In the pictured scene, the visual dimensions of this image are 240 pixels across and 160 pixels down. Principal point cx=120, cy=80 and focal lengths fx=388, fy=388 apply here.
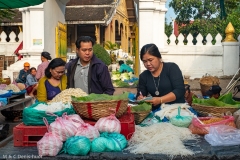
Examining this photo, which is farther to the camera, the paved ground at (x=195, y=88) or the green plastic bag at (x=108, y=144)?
the paved ground at (x=195, y=88)

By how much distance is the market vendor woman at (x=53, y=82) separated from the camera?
4.24 metres

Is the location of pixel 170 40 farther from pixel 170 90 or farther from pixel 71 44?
pixel 71 44

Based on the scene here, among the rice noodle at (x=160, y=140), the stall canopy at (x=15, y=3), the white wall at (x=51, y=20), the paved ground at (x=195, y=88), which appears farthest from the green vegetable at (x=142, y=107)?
the white wall at (x=51, y=20)

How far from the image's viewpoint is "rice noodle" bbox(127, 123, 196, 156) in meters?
2.62

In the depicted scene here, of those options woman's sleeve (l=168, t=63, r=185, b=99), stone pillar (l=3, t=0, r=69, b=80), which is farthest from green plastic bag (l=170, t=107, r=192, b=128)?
stone pillar (l=3, t=0, r=69, b=80)

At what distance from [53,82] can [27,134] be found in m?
1.53

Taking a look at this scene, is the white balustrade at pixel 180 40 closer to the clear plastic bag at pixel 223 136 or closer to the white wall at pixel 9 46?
the white wall at pixel 9 46

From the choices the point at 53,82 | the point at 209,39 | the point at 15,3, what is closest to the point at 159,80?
the point at 53,82

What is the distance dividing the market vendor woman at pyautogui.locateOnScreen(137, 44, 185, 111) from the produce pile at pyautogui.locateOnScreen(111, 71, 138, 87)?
766 cm

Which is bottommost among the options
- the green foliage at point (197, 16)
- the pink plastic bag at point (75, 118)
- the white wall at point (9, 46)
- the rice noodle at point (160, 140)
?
the rice noodle at point (160, 140)

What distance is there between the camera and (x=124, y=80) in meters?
12.6

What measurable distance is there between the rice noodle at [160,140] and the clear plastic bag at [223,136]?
0.57 feet

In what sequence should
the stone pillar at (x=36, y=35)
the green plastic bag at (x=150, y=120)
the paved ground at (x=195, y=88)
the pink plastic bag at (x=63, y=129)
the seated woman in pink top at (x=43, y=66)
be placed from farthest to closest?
1. the stone pillar at (x=36, y=35)
2. the paved ground at (x=195, y=88)
3. the seated woman in pink top at (x=43, y=66)
4. the green plastic bag at (x=150, y=120)
5. the pink plastic bag at (x=63, y=129)

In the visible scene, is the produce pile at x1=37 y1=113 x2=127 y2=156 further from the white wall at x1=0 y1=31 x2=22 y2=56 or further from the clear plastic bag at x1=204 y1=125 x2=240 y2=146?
the white wall at x1=0 y1=31 x2=22 y2=56
